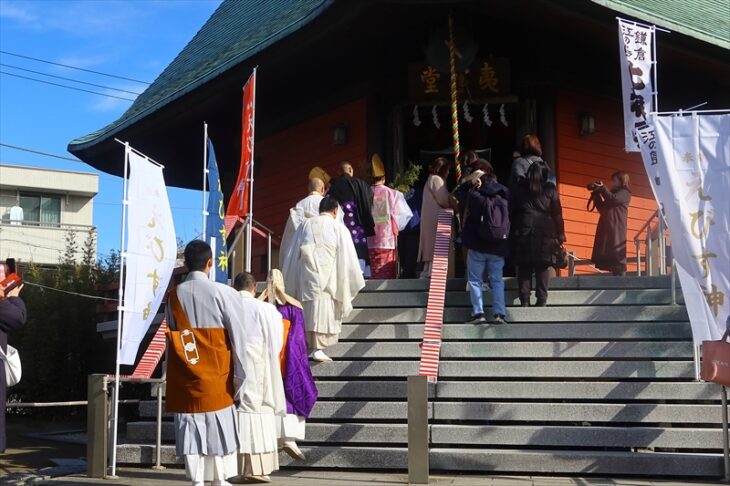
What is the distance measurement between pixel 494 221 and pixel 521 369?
180 cm

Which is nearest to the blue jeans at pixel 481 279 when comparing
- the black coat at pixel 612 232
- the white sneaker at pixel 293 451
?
the black coat at pixel 612 232

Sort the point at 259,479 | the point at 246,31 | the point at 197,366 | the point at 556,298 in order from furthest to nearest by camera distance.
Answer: the point at 246,31, the point at 556,298, the point at 259,479, the point at 197,366

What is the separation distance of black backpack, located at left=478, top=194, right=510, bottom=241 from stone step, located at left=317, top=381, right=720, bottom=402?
5.96ft

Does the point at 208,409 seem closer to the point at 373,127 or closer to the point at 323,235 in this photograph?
the point at 323,235

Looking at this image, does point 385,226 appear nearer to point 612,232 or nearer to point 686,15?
point 612,232

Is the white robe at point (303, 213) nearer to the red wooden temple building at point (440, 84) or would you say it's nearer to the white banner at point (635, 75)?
the red wooden temple building at point (440, 84)

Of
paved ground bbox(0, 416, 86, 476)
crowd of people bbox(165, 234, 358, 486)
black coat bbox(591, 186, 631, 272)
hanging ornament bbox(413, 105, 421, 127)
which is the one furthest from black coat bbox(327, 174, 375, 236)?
paved ground bbox(0, 416, 86, 476)

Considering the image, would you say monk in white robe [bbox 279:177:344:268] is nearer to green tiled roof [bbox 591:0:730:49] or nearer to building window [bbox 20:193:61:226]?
green tiled roof [bbox 591:0:730:49]

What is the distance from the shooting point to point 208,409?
21.1ft

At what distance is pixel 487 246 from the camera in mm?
9945

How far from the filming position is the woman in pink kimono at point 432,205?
1177 centimetres

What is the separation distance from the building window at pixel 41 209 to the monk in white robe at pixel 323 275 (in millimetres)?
37549

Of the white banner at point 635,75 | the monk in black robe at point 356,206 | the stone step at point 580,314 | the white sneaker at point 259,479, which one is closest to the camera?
the white sneaker at point 259,479

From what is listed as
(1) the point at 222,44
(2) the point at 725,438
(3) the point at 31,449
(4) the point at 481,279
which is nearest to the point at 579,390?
(2) the point at 725,438
